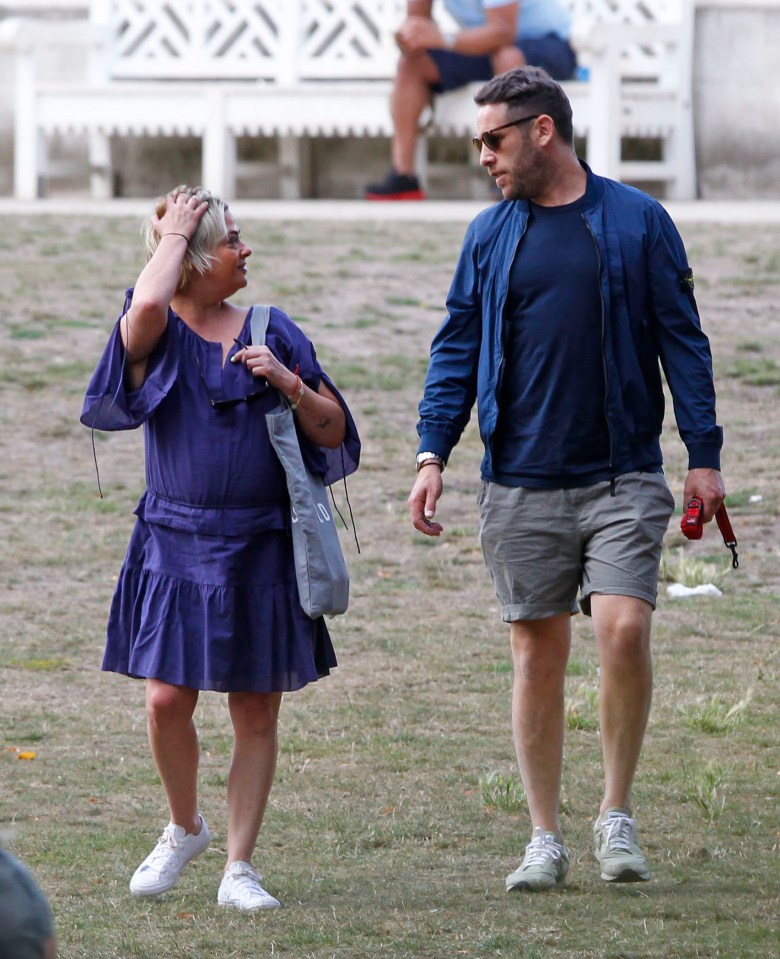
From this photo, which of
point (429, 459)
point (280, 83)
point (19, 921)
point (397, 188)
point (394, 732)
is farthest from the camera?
point (280, 83)

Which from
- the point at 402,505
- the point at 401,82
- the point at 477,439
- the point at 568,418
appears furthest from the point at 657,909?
the point at 401,82

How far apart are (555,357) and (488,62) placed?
34.4 ft

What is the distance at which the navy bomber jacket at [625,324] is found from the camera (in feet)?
14.0

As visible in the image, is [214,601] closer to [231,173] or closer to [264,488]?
[264,488]

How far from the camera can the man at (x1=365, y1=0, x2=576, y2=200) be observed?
1370cm

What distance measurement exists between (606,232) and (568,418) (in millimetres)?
446

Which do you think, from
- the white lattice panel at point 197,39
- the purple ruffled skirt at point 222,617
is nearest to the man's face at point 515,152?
the purple ruffled skirt at point 222,617

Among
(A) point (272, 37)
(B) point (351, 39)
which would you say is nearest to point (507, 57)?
→ (B) point (351, 39)

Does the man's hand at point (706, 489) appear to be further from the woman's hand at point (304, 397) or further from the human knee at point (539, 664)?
the woman's hand at point (304, 397)

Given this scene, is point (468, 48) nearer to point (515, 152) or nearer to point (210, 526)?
point (515, 152)

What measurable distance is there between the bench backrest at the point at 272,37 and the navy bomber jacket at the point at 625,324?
1146 cm

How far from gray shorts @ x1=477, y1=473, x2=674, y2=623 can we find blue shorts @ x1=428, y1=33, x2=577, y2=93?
10100mm

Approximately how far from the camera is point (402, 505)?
28.9 ft

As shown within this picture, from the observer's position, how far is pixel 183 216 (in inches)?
164
